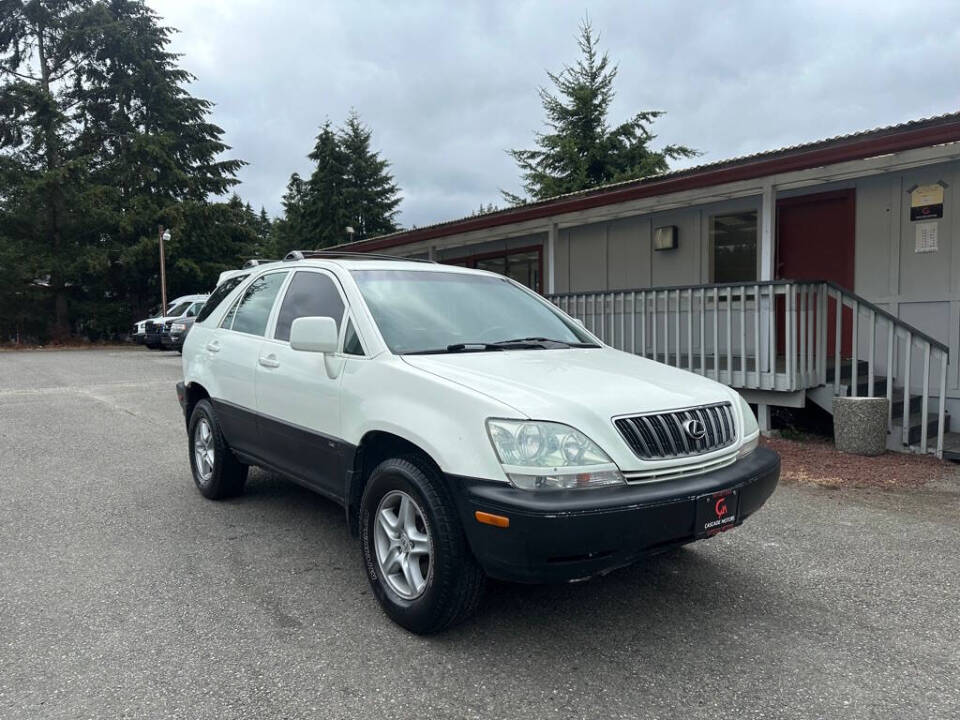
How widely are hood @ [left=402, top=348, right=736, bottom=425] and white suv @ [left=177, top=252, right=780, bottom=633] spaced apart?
0.5 inches

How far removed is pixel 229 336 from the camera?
493 centimetres

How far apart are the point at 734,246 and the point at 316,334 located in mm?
7697

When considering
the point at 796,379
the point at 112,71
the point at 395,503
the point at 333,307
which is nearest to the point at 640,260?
the point at 796,379

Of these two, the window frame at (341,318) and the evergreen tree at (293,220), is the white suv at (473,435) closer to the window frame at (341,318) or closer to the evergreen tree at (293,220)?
the window frame at (341,318)

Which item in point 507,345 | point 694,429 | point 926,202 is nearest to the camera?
point 694,429

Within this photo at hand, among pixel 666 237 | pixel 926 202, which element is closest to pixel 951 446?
pixel 926 202

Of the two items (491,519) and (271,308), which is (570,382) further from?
(271,308)

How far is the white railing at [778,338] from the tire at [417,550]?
529cm

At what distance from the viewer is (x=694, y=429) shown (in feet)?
9.83

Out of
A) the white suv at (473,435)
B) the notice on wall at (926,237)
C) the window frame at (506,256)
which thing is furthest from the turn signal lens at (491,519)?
the window frame at (506,256)

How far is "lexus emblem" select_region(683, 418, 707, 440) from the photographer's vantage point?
2980 mm

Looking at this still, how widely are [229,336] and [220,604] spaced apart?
2.13 metres

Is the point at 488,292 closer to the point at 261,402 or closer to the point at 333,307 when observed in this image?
the point at 333,307

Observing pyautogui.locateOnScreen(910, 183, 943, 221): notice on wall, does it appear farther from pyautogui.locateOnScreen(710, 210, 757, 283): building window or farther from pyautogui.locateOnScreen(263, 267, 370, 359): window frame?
pyautogui.locateOnScreen(263, 267, 370, 359): window frame
